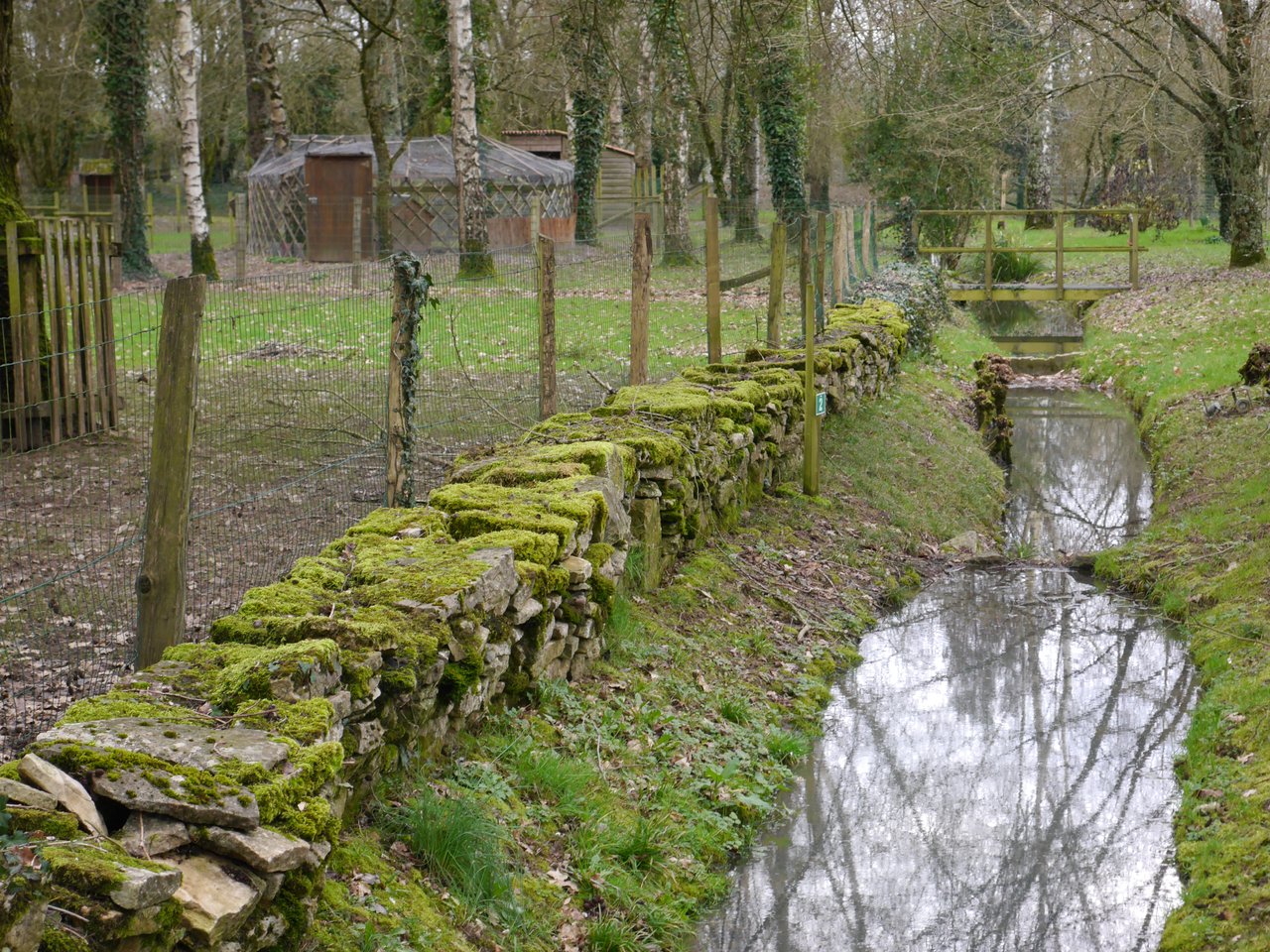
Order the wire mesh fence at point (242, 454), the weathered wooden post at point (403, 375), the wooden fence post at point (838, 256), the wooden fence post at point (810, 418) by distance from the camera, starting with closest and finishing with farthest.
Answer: the wire mesh fence at point (242, 454) → the weathered wooden post at point (403, 375) → the wooden fence post at point (810, 418) → the wooden fence post at point (838, 256)

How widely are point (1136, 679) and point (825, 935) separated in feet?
13.2

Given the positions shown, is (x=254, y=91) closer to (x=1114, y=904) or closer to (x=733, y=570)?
(x=733, y=570)

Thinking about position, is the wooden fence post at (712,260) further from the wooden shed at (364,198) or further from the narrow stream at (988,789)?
the wooden shed at (364,198)

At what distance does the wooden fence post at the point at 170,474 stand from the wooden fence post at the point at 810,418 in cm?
686

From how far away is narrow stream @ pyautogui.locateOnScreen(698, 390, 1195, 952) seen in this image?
5.69 m

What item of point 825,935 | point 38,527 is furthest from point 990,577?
point 38,527

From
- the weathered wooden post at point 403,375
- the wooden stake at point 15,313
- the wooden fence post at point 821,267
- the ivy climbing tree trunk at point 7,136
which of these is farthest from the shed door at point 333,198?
the weathered wooden post at point 403,375

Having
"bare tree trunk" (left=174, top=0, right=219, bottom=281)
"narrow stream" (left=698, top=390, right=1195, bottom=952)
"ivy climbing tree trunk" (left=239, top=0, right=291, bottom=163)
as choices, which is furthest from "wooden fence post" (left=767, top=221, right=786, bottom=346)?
"ivy climbing tree trunk" (left=239, top=0, right=291, bottom=163)

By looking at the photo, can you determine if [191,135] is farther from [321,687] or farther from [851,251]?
[321,687]

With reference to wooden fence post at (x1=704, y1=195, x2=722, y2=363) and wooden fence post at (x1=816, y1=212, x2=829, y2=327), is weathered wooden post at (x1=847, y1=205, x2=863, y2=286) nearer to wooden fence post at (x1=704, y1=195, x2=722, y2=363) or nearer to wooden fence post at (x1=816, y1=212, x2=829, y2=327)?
wooden fence post at (x1=816, y1=212, x2=829, y2=327)

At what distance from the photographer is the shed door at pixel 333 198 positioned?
116 ft

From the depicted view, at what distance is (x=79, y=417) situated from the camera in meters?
11.4

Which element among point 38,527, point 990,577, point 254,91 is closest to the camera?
point 38,527

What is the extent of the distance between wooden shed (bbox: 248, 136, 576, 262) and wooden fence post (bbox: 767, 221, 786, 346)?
74.5 ft
